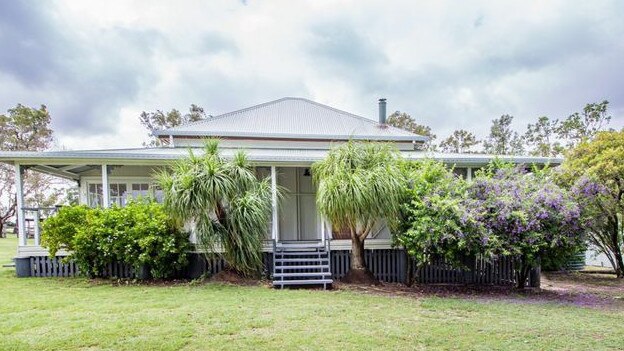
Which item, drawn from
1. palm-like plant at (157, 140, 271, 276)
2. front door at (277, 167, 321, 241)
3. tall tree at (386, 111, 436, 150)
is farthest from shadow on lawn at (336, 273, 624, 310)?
tall tree at (386, 111, 436, 150)

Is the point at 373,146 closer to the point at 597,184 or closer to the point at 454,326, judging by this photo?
the point at 454,326

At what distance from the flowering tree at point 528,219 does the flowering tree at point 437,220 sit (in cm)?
30

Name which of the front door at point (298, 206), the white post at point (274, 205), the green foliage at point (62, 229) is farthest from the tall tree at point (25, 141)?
the white post at point (274, 205)

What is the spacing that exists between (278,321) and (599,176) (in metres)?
8.54

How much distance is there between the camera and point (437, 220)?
22.8ft

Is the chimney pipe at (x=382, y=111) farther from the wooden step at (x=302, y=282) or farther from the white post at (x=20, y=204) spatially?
the white post at (x=20, y=204)

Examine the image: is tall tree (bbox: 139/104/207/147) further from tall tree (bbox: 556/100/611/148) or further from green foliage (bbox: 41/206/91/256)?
tall tree (bbox: 556/100/611/148)

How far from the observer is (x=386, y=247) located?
8.66m

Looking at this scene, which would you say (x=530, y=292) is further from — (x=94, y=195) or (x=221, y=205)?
(x=94, y=195)

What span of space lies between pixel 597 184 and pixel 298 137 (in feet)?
30.4

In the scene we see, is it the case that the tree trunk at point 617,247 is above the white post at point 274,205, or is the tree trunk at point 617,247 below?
below

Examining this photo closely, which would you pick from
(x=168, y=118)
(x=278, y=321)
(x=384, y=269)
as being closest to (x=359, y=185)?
(x=384, y=269)

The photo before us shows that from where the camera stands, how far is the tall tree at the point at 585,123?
27219 millimetres

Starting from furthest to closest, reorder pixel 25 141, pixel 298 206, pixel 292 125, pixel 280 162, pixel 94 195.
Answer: pixel 25 141
pixel 292 125
pixel 94 195
pixel 298 206
pixel 280 162
